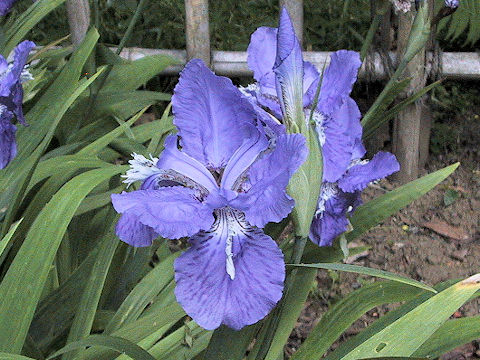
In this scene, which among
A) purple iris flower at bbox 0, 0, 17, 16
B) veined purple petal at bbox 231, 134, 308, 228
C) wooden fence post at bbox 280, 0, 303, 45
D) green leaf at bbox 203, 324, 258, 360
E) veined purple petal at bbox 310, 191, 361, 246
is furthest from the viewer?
wooden fence post at bbox 280, 0, 303, 45

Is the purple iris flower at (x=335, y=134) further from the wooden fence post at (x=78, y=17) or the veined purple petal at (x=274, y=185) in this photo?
the wooden fence post at (x=78, y=17)

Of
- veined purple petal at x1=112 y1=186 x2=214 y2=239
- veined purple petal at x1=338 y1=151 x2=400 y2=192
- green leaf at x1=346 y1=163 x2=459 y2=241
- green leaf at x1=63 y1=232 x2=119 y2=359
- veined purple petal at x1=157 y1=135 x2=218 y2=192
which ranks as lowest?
green leaf at x1=63 y1=232 x2=119 y2=359

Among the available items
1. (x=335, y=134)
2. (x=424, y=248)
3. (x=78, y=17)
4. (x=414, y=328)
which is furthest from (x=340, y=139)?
(x=78, y=17)

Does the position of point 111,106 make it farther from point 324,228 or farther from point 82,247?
point 324,228

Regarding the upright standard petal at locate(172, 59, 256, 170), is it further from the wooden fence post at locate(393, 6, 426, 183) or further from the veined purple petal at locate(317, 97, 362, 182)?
the wooden fence post at locate(393, 6, 426, 183)

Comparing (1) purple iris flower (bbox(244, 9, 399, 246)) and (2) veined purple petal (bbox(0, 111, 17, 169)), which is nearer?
(1) purple iris flower (bbox(244, 9, 399, 246))

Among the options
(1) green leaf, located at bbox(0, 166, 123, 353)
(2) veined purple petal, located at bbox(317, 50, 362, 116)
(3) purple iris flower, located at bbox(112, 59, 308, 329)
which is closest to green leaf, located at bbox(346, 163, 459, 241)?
(2) veined purple petal, located at bbox(317, 50, 362, 116)
